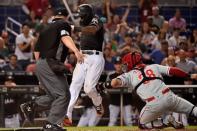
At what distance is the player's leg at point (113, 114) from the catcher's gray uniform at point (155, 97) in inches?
163

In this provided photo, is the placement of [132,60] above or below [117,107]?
above

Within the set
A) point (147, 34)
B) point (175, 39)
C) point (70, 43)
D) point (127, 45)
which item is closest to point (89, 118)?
point (127, 45)

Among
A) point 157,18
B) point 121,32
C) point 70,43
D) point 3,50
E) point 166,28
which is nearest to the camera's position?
point 70,43

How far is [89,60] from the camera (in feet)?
41.8

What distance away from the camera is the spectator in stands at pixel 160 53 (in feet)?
60.1

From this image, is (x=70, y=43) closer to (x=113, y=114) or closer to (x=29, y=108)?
(x=29, y=108)

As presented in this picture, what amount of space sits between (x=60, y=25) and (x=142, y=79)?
1793 millimetres

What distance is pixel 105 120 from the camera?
16.5 m

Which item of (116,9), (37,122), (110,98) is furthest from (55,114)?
(116,9)

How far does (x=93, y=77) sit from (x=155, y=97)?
1454 mm

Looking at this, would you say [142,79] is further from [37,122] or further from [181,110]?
[37,122]

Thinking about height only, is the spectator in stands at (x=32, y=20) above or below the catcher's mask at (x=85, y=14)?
below

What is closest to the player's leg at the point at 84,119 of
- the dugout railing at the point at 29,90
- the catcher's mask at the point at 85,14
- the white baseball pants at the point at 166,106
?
the dugout railing at the point at 29,90

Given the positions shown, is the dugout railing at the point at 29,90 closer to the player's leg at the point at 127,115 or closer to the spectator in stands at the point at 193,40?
the player's leg at the point at 127,115
